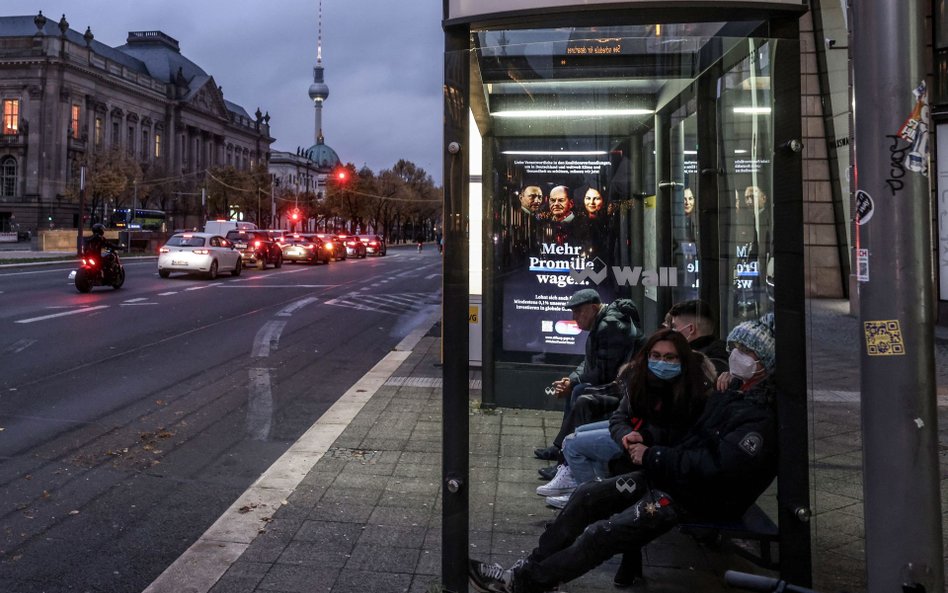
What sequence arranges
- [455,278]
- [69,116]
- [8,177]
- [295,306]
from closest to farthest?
[455,278] → [295,306] → [8,177] → [69,116]

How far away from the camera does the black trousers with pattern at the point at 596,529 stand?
365cm

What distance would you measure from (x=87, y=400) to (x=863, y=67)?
7941 mm

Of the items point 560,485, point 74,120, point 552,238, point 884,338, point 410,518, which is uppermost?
point 74,120

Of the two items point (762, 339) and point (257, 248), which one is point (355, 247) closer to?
point (257, 248)

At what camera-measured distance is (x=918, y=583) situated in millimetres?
2785

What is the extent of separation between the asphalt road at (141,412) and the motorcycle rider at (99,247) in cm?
194

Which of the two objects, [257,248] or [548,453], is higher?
[257,248]

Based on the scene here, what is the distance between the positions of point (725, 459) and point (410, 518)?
209 cm

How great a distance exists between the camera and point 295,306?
19234mm

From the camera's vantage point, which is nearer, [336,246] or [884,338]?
[884,338]

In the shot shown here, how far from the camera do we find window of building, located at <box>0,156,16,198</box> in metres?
77.0

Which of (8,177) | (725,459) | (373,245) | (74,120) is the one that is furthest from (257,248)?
(74,120)

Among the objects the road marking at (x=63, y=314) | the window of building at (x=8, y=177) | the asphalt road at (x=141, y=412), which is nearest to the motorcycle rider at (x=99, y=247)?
the asphalt road at (x=141, y=412)

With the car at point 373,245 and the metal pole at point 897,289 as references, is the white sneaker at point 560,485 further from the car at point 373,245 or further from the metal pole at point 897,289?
the car at point 373,245
